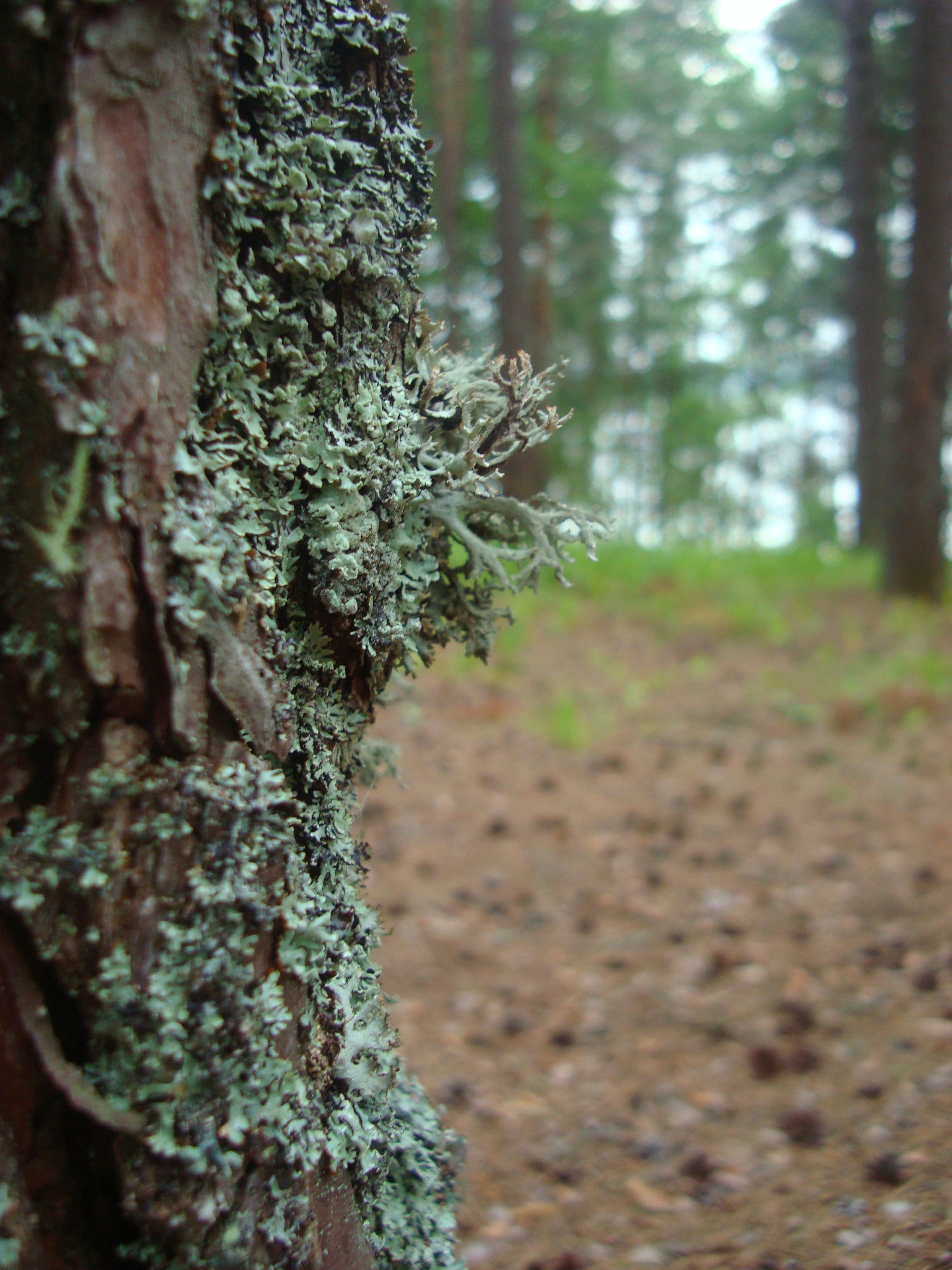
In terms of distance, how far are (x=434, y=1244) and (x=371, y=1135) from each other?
0.92 ft

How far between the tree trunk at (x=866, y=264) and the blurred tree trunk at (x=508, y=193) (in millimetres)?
3368

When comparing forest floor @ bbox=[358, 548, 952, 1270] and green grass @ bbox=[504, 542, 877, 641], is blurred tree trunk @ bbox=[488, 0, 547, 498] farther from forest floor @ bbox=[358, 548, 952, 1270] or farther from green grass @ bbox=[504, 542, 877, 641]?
forest floor @ bbox=[358, 548, 952, 1270]

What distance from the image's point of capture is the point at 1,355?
0.76m

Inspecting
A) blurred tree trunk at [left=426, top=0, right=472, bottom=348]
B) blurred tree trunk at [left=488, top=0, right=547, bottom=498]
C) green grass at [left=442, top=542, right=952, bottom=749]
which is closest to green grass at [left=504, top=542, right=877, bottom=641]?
green grass at [left=442, top=542, right=952, bottom=749]

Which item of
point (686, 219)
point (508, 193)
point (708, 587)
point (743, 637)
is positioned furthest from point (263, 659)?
point (686, 219)

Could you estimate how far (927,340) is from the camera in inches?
252

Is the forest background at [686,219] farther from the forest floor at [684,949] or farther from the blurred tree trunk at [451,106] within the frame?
the forest floor at [684,949]

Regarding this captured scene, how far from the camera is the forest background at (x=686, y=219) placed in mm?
7953

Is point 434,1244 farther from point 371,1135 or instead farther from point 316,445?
point 316,445

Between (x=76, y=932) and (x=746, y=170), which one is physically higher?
(x=746, y=170)

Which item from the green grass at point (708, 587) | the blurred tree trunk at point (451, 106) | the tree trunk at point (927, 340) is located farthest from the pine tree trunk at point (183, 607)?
the blurred tree trunk at point (451, 106)

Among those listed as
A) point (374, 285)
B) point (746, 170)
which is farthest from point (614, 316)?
point (374, 285)

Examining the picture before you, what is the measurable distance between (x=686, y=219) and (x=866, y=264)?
7.96 metres

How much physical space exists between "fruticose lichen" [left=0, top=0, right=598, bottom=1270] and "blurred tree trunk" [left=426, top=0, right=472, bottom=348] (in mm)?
7865
